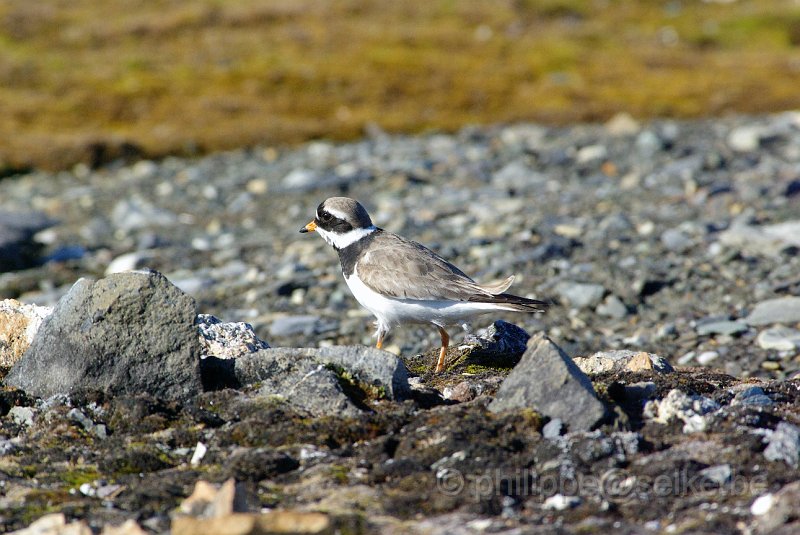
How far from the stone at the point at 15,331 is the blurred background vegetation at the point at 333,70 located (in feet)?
84.6

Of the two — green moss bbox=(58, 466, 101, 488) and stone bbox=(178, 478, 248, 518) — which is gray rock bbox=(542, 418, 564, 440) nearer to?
stone bbox=(178, 478, 248, 518)

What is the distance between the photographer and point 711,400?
7.27 m

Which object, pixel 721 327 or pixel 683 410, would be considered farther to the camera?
pixel 721 327

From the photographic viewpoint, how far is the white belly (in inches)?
374

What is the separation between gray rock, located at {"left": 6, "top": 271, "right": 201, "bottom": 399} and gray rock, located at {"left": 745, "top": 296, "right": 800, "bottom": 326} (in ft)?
28.3

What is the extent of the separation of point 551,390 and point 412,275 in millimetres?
3083

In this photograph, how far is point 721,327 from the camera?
1301 centimetres

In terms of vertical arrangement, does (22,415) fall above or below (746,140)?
above

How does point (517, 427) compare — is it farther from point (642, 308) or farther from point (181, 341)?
point (642, 308)

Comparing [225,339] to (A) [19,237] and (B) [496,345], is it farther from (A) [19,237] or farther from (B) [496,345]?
(A) [19,237]

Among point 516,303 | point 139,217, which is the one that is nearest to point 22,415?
point 516,303

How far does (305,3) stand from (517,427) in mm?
63879

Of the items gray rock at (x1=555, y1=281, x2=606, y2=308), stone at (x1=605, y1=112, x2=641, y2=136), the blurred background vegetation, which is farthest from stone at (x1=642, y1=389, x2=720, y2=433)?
the blurred background vegetation

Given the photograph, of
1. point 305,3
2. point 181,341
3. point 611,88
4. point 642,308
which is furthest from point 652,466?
point 305,3
